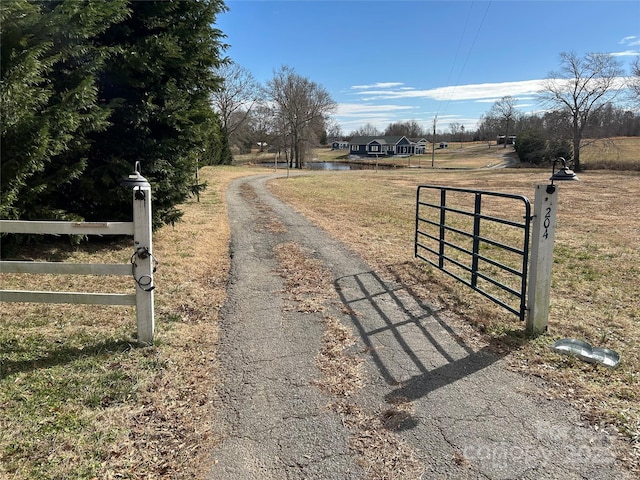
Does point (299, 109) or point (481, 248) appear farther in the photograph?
point (299, 109)

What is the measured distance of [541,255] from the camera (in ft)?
12.8

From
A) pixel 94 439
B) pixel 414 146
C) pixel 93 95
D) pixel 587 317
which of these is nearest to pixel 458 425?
pixel 94 439

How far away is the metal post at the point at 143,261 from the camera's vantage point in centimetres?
343

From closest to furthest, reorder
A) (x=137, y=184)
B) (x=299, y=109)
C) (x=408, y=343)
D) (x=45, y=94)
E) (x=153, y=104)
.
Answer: (x=137, y=184) < (x=408, y=343) < (x=45, y=94) < (x=153, y=104) < (x=299, y=109)

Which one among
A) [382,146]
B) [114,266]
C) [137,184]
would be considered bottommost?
[114,266]

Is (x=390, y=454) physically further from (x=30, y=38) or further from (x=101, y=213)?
(x=101, y=213)

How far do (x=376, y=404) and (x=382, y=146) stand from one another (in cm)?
9241

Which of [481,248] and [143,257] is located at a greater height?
[143,257]

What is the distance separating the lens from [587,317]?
4.48m

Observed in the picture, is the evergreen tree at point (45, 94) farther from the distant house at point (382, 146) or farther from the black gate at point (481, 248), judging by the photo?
the distant house at point (382, 146)

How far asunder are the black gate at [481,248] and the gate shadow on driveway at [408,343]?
82 centimetres

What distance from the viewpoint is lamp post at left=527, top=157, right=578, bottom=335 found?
383cm

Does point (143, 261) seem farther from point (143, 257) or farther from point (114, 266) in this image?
point (114, 266)

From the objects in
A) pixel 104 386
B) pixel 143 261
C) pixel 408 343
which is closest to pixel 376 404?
pixel 408 343
